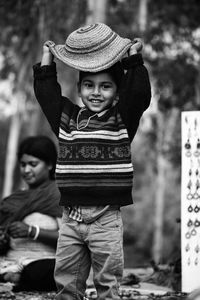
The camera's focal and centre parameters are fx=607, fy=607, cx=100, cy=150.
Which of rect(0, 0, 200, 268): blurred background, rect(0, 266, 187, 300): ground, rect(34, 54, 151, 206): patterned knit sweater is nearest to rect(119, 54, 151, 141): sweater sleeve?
rect(34, 54, 151, 206): patterned knit sweater

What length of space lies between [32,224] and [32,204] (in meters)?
0.17

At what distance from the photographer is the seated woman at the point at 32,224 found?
15.4 ft

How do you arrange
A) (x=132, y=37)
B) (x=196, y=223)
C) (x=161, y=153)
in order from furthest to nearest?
(x=161, y=153) < (x=132, y=37) < (x=196, y=223)

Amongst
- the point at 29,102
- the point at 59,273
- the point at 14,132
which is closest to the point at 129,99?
the point at 59,273

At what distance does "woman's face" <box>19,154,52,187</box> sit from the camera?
A: 5309 millimetres

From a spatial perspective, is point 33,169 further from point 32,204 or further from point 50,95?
point 50,95

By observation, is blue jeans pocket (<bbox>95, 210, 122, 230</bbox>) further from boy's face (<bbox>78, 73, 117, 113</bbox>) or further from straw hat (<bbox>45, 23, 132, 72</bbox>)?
straw hat (<bbox>45, 23, 132, 72</bbox>)

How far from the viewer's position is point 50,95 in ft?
11.6

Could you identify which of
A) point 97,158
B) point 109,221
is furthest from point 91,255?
point 97,158

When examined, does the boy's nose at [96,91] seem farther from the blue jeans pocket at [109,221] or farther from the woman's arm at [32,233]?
the woman's arm at [32,233]

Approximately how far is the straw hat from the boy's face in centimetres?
9

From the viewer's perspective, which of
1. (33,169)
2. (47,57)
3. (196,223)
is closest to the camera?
(47,57)

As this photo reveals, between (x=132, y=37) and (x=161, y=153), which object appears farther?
(x=161, y=153)

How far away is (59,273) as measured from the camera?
11.2 feet
